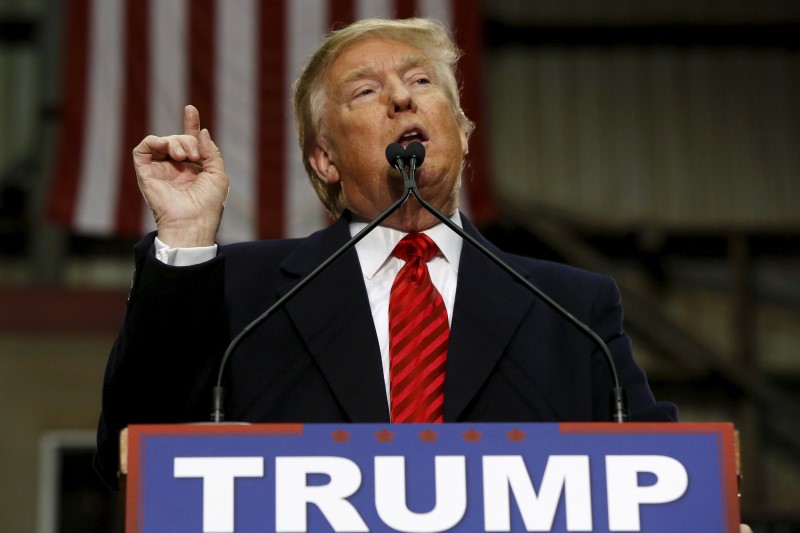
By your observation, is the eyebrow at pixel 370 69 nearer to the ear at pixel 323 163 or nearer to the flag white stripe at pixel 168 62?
the ear at pixel 323 163

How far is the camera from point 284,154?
5648 millimetres

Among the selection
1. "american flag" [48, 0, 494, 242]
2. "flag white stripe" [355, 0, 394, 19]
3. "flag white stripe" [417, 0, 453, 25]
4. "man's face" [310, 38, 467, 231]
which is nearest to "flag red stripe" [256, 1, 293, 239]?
"american flag" [48, 0, 494, 242]

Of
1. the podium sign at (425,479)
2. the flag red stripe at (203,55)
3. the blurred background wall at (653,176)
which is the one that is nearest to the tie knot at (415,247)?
the podium sign at (425,479)

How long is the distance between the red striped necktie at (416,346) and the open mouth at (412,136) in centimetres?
23

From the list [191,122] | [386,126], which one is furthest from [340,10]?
[191,122]

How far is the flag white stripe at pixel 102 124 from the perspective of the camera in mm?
5539

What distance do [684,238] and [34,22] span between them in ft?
11.8

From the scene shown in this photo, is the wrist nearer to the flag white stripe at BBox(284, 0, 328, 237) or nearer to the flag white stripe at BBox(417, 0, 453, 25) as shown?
the flag white stripe at BBox(284, 0, 328, 237)

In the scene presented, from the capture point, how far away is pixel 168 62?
568 centimetres

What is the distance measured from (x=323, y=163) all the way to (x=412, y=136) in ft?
0.84

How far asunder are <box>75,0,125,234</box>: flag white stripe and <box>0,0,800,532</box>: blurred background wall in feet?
2.05

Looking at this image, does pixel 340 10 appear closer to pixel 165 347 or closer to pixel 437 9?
pixel 437 9

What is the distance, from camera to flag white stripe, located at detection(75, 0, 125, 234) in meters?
5.54

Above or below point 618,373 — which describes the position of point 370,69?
above
